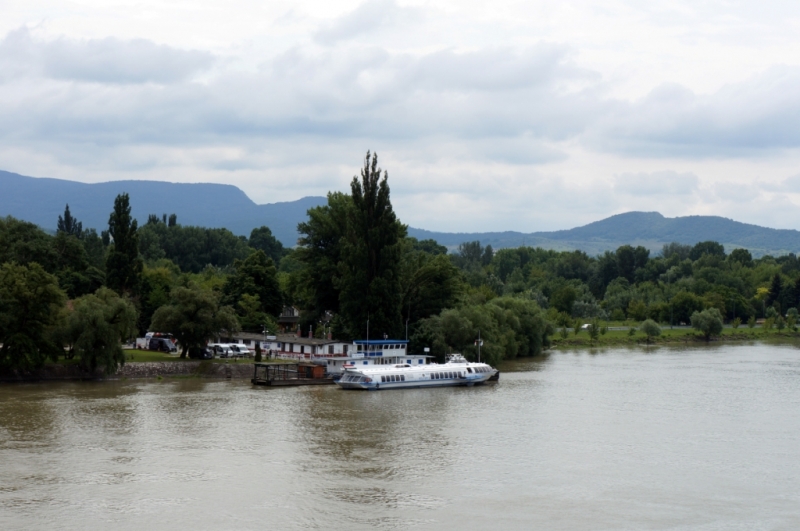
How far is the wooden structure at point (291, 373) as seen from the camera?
6303cm

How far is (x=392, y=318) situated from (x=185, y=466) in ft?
120

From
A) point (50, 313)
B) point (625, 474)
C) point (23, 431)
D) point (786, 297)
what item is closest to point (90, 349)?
point (50, 313)

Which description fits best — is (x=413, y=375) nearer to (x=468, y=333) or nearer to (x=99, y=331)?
(x=468, y=333)

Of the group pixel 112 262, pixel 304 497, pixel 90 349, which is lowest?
pixel 304 497

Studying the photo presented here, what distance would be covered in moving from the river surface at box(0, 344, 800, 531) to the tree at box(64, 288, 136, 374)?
1.86 m

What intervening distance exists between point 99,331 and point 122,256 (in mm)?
18104

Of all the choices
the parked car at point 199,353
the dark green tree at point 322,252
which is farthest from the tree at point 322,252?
the parked car at point 199,353

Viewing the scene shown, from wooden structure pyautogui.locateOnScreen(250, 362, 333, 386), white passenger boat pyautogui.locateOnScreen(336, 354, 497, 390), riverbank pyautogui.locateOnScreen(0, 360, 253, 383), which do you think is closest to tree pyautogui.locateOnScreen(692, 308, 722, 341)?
white passenger boat pyautogui.locateOnScreen(336, 354, 497, 390)

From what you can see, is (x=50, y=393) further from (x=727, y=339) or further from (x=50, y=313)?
(x=727, y=339)

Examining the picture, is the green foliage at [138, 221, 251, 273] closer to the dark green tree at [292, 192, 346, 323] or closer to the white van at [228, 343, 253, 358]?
the dark green tree at [292, 192, 346, 323]

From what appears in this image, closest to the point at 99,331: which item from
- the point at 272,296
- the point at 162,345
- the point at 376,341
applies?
the point at 162,345

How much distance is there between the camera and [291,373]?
6538 centimetres

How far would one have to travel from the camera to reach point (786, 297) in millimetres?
161250

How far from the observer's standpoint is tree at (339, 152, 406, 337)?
70.8 m
